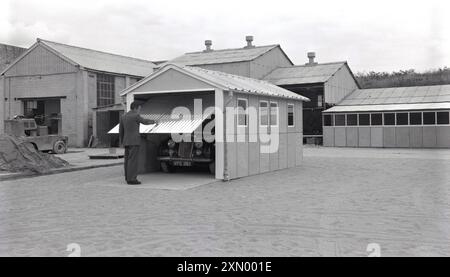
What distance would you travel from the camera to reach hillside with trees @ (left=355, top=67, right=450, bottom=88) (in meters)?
53.6

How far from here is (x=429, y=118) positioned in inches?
1331

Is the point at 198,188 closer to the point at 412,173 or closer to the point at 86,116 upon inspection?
the point at 412,173

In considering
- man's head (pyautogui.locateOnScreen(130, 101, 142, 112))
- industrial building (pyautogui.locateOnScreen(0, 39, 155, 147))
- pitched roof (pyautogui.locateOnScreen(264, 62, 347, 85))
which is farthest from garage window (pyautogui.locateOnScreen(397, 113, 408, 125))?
man's head (pyautogui.locateOnScreen(130, 101, 142, 112))

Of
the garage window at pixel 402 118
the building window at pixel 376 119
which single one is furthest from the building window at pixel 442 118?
the building window at pixel 376 119

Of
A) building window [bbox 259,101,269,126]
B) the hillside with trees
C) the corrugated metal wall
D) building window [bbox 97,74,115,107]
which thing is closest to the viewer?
building window [bbox 259,101,269,126]

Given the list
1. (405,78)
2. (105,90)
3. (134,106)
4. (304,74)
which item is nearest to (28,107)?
(105,90)

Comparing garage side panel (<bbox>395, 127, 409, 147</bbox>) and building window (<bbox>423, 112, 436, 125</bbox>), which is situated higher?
building window (<bbox>423, 112, 436, 125</bbox>)

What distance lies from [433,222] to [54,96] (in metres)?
32.6

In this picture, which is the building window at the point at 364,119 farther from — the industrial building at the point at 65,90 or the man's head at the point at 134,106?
the man's head at the point at 134,106

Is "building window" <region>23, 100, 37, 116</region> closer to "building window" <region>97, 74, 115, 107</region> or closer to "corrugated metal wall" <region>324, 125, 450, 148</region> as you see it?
"building window" <region>97, 74, 115, 107</region>

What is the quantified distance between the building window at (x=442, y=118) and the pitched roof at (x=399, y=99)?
48 cm

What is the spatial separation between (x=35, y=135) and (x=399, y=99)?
2580 cm

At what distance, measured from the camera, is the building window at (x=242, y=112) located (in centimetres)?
1495

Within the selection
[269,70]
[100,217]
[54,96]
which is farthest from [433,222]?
[269,70]
